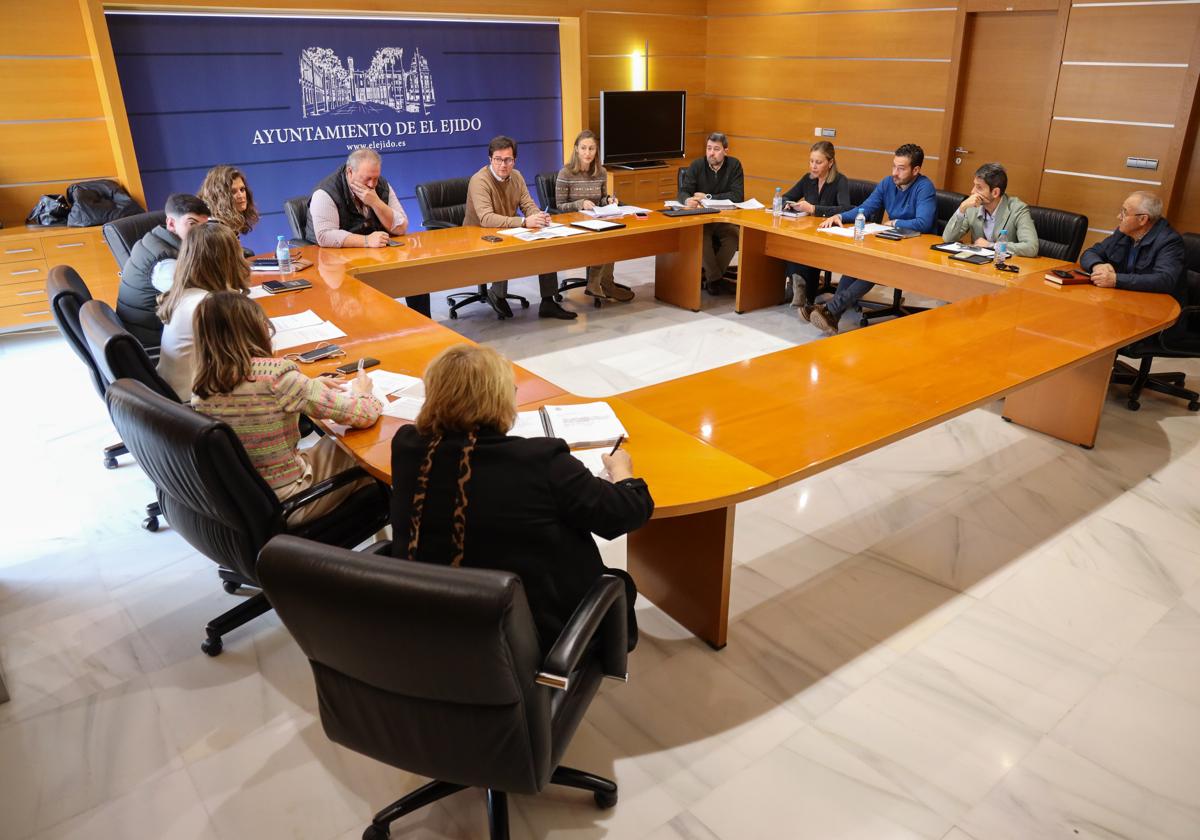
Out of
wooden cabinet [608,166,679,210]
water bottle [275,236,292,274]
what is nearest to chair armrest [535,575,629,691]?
water bottle [275,236,292,274]

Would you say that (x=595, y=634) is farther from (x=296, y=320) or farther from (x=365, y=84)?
(x=365, y=84)

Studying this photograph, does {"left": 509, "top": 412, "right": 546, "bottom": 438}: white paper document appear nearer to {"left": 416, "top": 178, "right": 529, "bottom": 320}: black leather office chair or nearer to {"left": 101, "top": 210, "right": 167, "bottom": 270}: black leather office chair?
{"left": 101, "top": 210, "right": 167, "bottom": 270}: black leather office chair

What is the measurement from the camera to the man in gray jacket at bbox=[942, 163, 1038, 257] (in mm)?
4656

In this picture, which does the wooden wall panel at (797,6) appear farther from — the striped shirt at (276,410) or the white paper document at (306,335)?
the striped shirt at (276,410)

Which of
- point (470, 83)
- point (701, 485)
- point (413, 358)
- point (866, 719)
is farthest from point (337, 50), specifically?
point (866, 719)

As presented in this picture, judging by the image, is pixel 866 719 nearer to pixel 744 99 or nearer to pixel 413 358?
pixel 413 358

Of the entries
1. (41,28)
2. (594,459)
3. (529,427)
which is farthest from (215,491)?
(41,28)

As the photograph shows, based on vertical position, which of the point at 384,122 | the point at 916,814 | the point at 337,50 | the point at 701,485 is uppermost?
the point at 337,50

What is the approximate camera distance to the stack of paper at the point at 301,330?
11.0 ft

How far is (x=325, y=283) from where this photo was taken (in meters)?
4.22

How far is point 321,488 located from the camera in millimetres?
2389

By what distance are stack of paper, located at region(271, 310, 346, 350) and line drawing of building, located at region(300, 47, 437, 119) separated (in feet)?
12.5

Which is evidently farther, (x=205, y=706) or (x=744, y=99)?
(x=744, y=99)

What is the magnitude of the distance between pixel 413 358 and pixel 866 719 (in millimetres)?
1982
